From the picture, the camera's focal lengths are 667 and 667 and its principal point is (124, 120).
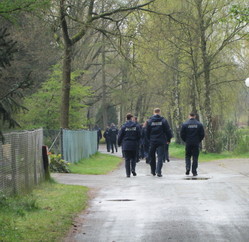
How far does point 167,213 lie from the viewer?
34.1ft

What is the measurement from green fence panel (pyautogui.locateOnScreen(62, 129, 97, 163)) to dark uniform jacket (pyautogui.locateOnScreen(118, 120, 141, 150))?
5.63 m

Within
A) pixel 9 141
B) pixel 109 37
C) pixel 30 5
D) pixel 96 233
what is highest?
pixel 109 37

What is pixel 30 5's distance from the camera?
8648mm

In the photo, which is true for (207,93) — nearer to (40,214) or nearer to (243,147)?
(243,147)

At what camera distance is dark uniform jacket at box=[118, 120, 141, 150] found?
19.2 meters

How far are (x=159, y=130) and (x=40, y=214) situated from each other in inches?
339

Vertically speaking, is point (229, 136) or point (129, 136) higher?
point (129, 136)

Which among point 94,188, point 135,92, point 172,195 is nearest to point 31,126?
point 94,188

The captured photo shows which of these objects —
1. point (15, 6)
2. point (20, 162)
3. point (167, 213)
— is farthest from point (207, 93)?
point (15, 6)

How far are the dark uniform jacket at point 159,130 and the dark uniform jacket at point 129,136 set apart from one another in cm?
59

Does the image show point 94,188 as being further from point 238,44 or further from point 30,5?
point 238,44

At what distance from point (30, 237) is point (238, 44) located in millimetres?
32792

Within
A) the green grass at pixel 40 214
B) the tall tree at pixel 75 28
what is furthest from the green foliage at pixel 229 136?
the green grass at pixel 40 214

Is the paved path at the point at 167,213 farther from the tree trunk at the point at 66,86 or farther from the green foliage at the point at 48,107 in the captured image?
the green foliage at the point at 48,107
